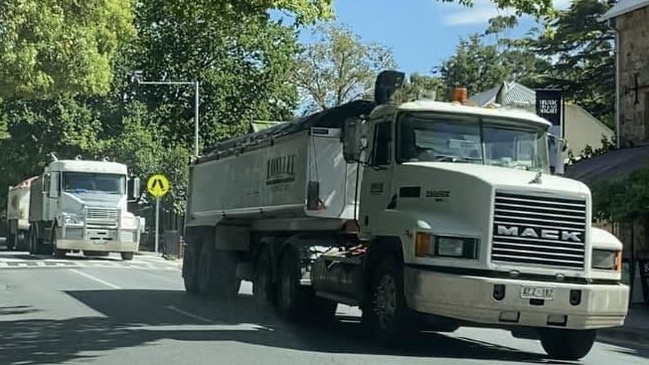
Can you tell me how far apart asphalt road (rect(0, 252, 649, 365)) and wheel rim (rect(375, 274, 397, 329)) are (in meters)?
0.38

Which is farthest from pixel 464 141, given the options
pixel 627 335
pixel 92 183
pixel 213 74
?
pixel 213 74

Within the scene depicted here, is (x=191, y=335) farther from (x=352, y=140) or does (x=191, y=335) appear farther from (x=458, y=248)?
(x=458, y=248)

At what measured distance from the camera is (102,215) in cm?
3612

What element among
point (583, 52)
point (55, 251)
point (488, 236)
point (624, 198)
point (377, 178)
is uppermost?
point (583, 52)

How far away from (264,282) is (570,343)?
6079 mm

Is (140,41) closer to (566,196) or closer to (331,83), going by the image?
(331,83)

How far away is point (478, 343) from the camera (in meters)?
14.0

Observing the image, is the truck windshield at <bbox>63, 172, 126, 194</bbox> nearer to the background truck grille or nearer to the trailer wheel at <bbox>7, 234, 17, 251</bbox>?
the trailer wheel at <bbox>7, 234, 17, 251</bbox>

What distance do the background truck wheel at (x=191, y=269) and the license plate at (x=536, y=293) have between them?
36.4ft

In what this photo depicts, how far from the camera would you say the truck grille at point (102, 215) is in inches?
1417

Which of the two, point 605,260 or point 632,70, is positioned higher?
point 632,70

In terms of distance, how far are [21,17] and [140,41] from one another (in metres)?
21.9

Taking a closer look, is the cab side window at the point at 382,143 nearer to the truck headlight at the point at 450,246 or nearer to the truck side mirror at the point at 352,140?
the truck side mirror at the point at 352,140

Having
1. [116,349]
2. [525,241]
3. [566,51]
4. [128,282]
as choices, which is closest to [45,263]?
[128,282]
